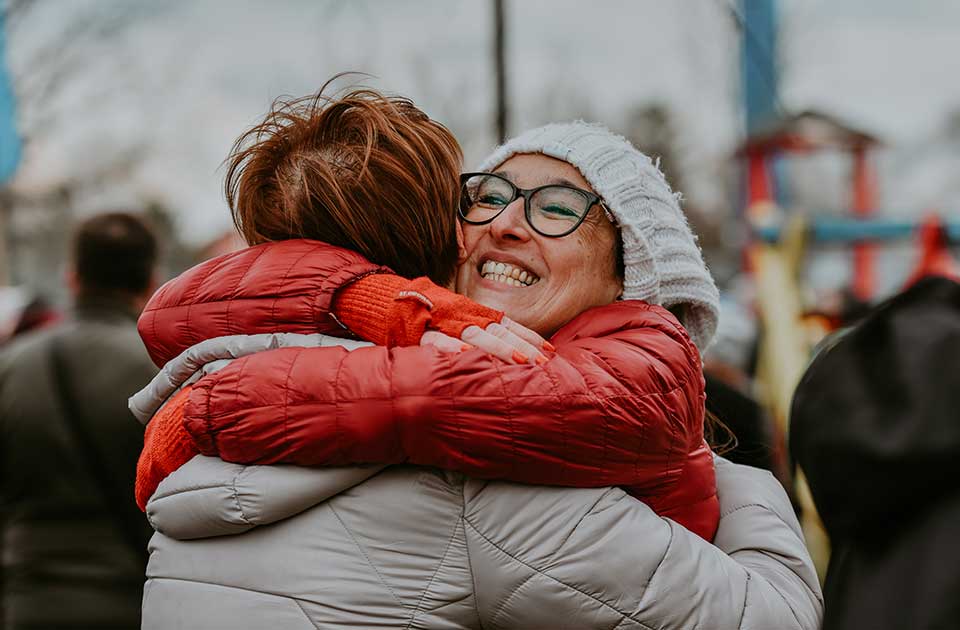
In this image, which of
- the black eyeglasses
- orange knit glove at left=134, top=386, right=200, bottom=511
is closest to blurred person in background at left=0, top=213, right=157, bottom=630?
orange knit glove at left=134, top=386, right=200, bottom=511

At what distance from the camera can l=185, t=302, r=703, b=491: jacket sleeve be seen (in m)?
1.60

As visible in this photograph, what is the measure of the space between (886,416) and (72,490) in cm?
311

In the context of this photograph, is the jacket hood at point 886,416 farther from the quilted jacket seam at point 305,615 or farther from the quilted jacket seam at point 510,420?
the quilted jacket seam at point 305,615

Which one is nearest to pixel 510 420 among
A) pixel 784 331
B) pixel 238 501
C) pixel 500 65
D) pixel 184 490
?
pixel 238 501

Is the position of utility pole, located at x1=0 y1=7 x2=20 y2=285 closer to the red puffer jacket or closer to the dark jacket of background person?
the red puffer jacket

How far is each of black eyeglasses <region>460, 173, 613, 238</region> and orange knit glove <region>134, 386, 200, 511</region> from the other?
749 millimetres

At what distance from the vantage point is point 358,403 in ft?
5.25

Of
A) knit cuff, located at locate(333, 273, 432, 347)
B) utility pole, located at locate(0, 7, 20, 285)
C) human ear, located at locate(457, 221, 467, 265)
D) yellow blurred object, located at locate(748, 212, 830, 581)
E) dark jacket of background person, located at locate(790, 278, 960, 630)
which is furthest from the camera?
yellow blurred object, located at locate(748, 212, 830, 581)

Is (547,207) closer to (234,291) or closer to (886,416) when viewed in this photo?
(234,291)

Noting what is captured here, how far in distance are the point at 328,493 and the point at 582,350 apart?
1.61ft

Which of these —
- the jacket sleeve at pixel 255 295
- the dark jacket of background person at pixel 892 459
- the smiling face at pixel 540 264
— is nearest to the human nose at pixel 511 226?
the smiling face at pixel 540 264

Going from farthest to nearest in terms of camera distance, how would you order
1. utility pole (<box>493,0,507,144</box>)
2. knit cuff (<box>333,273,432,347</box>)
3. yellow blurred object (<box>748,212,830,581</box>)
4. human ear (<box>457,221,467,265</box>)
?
yellow blurred object (<box>748,212,830,581</box>) → utility pole (<box>493,0,507,144</box>) → human ear (<box>457,221,467,265</box>) → knit cuff (<box>333,273,432,347</box>)

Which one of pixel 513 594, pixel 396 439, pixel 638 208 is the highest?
pixel 638 208

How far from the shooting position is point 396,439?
162 cm
